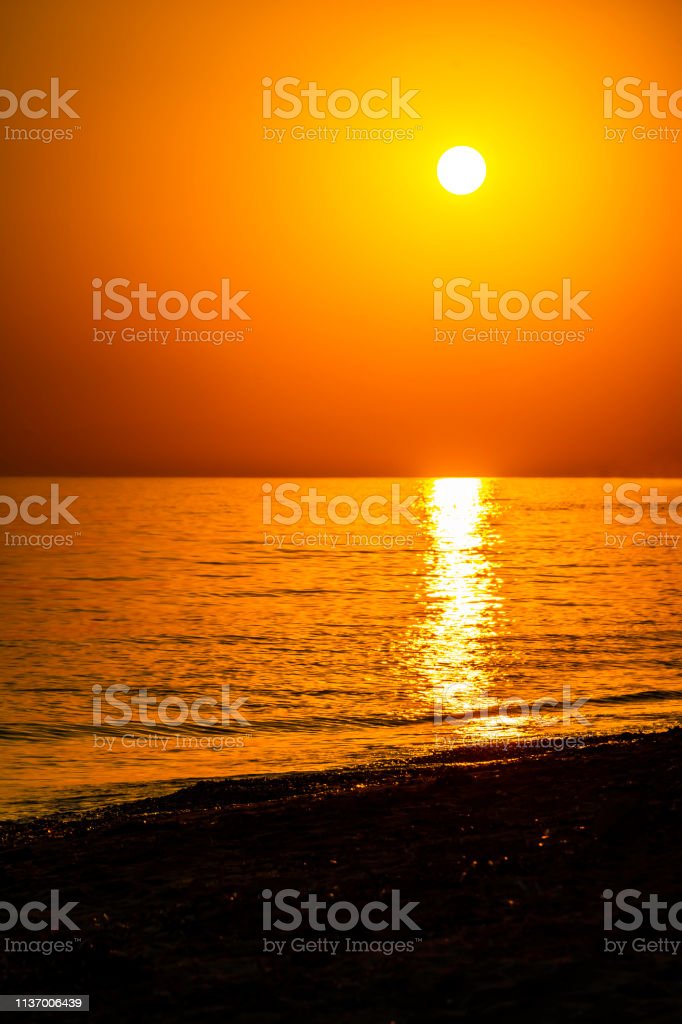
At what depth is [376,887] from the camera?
875 cm

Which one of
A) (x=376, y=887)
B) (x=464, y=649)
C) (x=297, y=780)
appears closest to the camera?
(x=376, y=887)

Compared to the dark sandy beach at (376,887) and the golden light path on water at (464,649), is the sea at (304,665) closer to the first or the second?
the golden light path on water at (464,649)

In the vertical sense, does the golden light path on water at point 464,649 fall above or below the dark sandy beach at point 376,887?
above

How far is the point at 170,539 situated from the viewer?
99375mm

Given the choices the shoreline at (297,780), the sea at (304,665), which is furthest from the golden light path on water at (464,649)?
the shoreline at (297,780)

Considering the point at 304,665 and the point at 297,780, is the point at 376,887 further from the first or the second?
the point at 304,665

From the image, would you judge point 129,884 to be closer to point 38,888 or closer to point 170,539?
point 38,888

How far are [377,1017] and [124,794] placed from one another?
895 cm

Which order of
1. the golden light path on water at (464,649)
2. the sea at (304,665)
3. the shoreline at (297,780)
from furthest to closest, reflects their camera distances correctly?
the golden light path on water at (464,649), the sea at (304,665), the shoreline at (297,780)

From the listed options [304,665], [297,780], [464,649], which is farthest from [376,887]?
[464,649]

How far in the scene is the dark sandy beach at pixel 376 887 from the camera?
6746mm

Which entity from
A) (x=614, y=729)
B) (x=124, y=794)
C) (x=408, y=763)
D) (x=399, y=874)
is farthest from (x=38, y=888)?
(x=614, y=729)

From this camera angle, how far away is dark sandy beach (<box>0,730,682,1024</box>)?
6746mm

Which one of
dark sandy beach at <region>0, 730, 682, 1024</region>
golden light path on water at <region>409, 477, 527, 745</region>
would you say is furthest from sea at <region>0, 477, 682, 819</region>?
dark sandy beach at <region>0, 730, 682, 1024</region>
